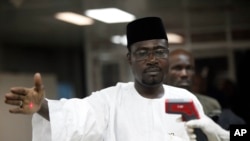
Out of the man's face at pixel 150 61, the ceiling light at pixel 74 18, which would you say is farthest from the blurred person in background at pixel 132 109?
the ceiling light at pixel 74 18

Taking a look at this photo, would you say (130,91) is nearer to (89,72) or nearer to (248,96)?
(248,96)

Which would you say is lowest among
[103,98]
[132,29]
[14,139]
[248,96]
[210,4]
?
[14,139]

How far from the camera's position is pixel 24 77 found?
257cm

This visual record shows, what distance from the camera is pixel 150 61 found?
0.99 meters

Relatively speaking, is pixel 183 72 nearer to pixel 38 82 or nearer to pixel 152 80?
pixel 152 80

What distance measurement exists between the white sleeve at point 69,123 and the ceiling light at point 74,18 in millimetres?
2121

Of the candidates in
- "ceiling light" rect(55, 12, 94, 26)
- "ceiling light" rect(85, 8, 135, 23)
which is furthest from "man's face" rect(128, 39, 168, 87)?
"ceiling light" rect(55, 12, 94, 26)

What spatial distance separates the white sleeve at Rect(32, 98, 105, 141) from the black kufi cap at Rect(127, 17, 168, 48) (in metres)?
0.20

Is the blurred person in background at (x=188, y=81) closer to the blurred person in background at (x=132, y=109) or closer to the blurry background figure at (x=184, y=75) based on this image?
the blurry background figure at (x=184, y=75)

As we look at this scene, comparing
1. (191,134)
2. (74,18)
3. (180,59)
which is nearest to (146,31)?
(191,134)

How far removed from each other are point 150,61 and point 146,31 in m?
0.10

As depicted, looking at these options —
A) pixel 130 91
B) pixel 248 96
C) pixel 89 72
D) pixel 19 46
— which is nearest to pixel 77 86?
pixel 89 72

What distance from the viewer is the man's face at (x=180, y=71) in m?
1.31

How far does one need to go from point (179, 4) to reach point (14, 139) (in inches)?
58.1
